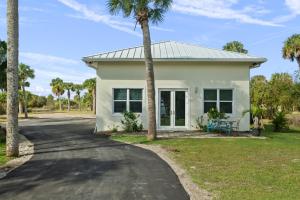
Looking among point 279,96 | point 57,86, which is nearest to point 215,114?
point 279,96

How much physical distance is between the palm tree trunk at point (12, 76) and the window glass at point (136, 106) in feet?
31.0

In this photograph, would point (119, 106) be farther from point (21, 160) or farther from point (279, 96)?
point (279, 96)

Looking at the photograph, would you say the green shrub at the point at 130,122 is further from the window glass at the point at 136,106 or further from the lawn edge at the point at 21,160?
the lawn edge at the point at 21,160

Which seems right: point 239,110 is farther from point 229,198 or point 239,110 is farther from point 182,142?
point 229,198

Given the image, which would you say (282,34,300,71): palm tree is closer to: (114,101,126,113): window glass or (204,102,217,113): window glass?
(204,102,217,113): window glass

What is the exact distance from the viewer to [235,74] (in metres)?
23.2

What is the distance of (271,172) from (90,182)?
4465 millimetres

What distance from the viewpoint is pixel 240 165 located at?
11797 millimetres

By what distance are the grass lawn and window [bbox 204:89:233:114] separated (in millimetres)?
4391

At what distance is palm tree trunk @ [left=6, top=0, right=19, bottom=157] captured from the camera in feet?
46.0

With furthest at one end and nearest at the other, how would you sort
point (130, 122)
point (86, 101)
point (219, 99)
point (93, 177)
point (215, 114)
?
point (86, 101)
point (219, 99)
point (130, 122)
point (215, 114)
point (93, 177)

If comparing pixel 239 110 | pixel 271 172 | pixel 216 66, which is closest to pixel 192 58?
pixel 216 66

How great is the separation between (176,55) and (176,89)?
186 cm

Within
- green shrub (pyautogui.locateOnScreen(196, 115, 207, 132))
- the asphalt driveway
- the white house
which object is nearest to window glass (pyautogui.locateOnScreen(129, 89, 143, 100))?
the white house
